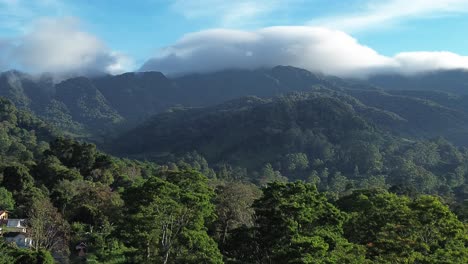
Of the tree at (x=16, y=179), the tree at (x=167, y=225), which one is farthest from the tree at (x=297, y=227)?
the tree at (x=16, y=179)

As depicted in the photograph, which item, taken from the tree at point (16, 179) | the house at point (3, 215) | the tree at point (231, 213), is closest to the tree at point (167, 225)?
the tree at point (231, 213)

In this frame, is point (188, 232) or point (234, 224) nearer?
point (188, 232)

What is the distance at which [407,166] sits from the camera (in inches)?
7052

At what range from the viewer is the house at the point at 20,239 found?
50.9 m

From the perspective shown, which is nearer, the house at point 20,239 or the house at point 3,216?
the house at point 20,239

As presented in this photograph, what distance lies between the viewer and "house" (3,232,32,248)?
50.9 meters

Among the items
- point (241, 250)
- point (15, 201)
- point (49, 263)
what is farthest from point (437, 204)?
point (15, 201)

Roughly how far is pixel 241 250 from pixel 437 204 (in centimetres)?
1592

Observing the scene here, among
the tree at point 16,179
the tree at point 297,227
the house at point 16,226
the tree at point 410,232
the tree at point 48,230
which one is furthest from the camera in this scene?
the tree at point 16,179

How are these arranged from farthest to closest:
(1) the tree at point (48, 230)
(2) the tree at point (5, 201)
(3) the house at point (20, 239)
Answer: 1. (2) the tree at point (5, 201)
2. (3) the house at point (20, 239)
3. (1) the tree at point (48, 230)

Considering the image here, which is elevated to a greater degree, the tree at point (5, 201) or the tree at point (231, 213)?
the tree at point (231, 213)

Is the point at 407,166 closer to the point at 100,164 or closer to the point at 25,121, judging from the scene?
the point at 100,164

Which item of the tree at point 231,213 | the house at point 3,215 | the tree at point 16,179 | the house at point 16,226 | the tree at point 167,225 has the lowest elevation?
the house at point 3,215

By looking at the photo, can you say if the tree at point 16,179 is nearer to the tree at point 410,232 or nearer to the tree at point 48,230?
the tree at point 48,230
